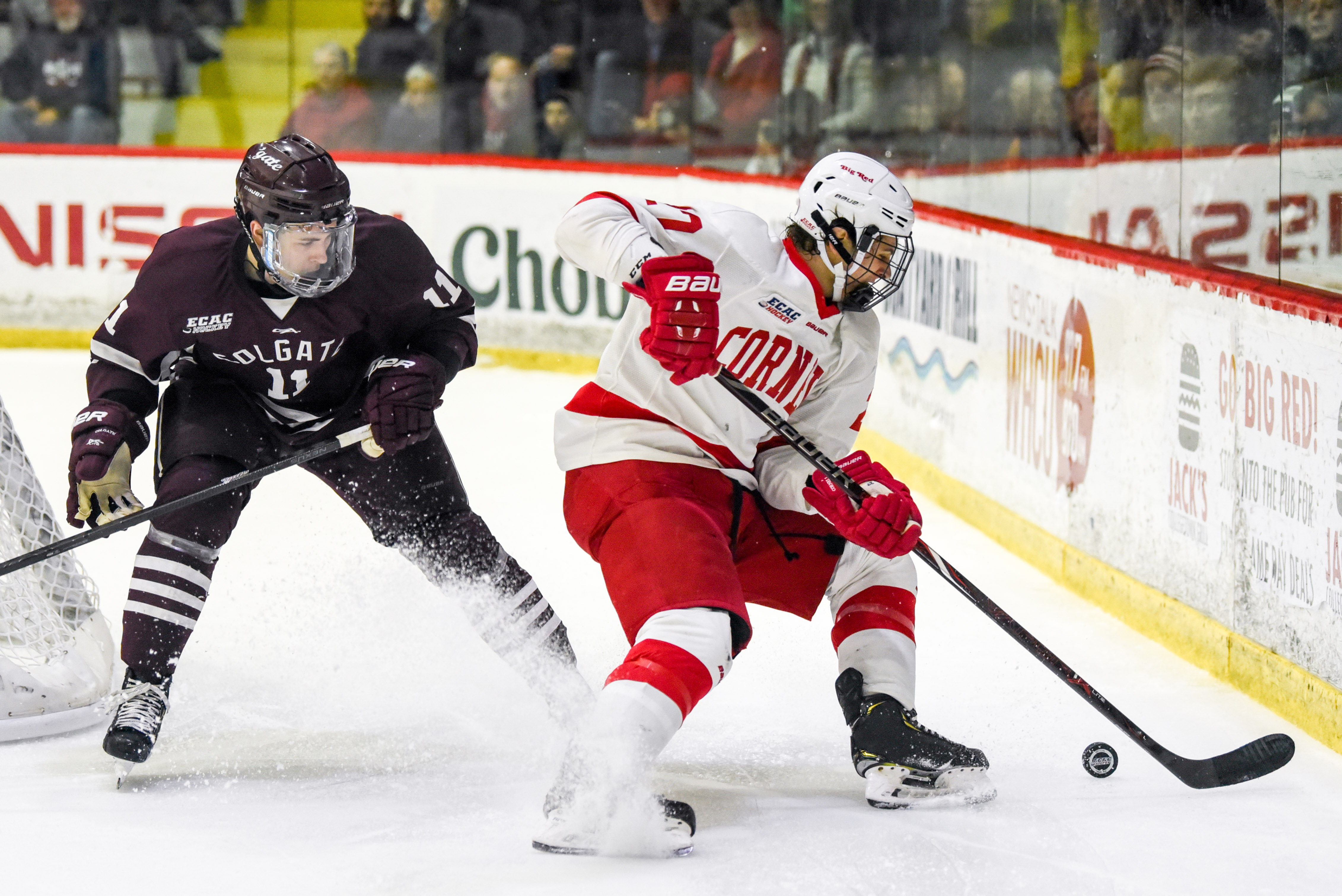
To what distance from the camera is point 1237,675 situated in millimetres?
3279

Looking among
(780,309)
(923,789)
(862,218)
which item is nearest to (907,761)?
(923,789)

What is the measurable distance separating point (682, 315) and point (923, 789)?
81 centimetres

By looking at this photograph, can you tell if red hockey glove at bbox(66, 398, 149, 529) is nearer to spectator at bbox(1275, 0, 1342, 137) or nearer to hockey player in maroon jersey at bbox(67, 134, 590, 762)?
hockey player in maroon jersey at bbox(67, 134, 590, 762)

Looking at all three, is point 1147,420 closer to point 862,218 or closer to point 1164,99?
point 1164,99

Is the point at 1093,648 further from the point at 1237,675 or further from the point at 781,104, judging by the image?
the point at 781,104

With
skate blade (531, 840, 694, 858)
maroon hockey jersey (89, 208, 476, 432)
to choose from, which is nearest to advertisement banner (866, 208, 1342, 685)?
skate blade (531, 840, 694, 858)

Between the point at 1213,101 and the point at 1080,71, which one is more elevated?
the point at 1080,71

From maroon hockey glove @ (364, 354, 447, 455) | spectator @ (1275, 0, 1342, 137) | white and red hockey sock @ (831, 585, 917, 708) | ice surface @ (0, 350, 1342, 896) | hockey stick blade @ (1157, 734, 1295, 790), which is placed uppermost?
spectator @ (1275, 0, 1342, 137)

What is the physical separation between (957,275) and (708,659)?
2918mm

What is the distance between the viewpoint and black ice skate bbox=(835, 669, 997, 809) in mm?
2574

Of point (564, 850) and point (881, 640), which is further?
point (881, 640)

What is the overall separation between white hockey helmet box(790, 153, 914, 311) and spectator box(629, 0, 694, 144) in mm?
5605

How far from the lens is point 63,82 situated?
812 centimetres

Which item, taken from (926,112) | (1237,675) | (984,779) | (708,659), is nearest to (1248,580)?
(1237,675)
